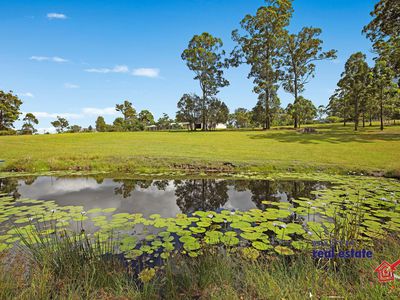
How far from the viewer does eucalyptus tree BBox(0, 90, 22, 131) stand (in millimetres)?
46969

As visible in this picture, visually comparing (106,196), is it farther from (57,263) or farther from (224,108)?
(224,108)

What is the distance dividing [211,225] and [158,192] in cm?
378

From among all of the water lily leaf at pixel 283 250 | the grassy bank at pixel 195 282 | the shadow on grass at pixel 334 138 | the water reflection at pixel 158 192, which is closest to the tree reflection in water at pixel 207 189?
the water reflection at pixel 158 192

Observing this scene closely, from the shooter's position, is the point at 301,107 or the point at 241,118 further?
the point at 241,118

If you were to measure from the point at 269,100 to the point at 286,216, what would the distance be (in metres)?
31.8

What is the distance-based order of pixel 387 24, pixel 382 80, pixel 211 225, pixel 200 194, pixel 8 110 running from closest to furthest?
pixel 211 225, pixel 200 194, pixel 387 24, pixel 382 80, pixel 8 110

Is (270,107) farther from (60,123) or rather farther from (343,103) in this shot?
(60,123)

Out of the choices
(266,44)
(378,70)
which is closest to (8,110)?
(266,44)

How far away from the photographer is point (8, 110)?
47125mm

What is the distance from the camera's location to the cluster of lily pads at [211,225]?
3754mm

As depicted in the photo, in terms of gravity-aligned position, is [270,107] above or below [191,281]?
above

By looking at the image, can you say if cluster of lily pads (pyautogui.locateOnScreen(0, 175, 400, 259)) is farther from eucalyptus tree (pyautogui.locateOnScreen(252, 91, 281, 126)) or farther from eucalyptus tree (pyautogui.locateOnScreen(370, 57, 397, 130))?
eucalyptus tree (pyautogui.locateOnScreen(252, 91, 281, 126))

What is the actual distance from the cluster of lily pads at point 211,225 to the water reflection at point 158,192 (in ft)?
1.94

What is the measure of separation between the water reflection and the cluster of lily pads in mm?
590
